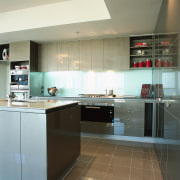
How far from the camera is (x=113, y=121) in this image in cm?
331

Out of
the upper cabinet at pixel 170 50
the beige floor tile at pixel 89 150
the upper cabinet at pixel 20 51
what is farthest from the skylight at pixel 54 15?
the beige floor tile at pixel 89 150

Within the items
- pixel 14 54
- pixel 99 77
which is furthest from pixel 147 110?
pixel 14 54

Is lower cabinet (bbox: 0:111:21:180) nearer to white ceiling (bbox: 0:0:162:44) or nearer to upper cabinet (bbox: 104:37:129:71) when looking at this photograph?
white ceiling (bbox: 0:0:162:44)

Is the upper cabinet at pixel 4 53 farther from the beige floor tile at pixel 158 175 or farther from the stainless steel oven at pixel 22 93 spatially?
the beige floor tile at pixel 158 175

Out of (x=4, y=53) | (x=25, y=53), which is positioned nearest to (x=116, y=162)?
(x=25, y=53)

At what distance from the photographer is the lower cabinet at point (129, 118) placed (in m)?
3.15

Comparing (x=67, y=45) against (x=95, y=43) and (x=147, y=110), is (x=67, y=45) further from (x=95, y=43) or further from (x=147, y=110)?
(x=147, y=110)

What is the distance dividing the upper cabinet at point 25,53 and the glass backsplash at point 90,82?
0.32 meters

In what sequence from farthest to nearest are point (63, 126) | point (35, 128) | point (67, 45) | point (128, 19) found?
point (67, 45) < point (128, 19) < point (63, 126) < point (35, 128)

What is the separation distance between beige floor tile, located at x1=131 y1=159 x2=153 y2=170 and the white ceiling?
2356 millimetres

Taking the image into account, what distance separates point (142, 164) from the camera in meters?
2.26

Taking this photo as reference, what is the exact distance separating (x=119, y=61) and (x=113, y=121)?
1.42 m

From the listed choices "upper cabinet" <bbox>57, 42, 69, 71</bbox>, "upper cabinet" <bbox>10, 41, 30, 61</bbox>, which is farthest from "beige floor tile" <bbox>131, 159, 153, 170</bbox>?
"upper cabinet" <bbox>10, 41, 30, 61</bbox>

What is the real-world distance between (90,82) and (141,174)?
260 centimetres
